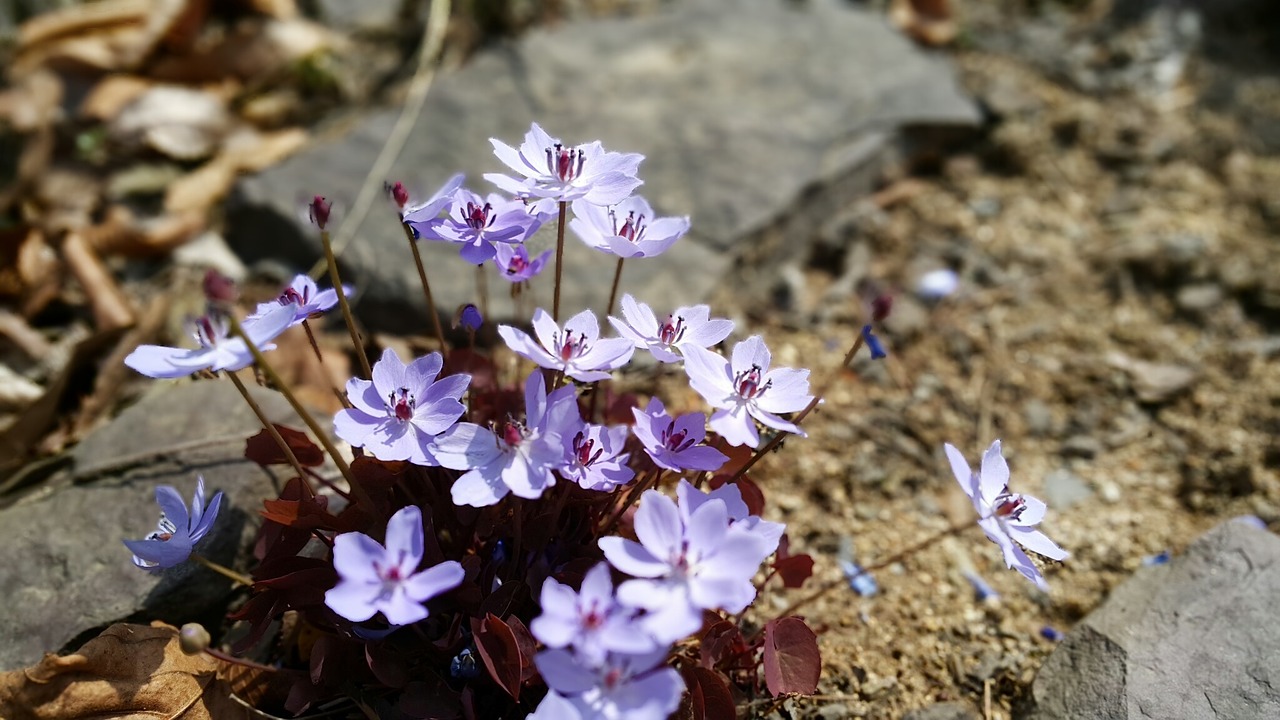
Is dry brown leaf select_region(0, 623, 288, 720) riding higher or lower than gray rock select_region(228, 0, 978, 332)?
higher

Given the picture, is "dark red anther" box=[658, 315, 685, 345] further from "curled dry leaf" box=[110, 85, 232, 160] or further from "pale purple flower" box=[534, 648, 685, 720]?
"curled dry leaf" box=[110, 85, 232, 160]

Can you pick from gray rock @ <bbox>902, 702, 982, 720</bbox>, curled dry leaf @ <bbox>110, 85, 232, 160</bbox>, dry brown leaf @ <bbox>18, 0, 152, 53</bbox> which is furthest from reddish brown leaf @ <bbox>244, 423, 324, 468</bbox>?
dry brown leaf @ <bbox>18, 0, 152, 53</bbox>

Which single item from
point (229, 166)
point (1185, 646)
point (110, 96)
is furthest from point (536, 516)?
point (110, 96)

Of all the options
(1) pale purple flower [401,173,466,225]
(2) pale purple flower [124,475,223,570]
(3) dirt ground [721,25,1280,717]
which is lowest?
(3) dirt ground [721,25,1280,717]

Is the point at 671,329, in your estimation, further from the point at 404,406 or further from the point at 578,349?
the point at 404,406

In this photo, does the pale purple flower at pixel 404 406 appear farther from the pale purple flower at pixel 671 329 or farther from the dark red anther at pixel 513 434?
the pale purple flower at pixel 671 329

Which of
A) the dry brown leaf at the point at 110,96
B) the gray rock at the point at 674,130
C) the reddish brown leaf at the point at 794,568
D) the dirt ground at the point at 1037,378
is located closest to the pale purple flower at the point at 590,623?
the reddish brown leaf at the point at 794,568

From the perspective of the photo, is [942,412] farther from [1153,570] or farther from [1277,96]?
[1277,96]
